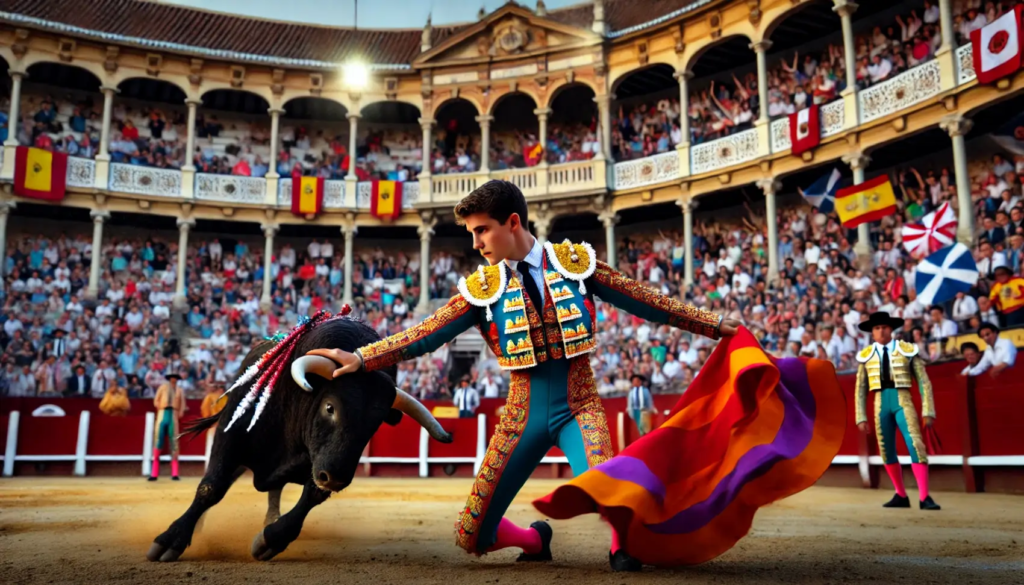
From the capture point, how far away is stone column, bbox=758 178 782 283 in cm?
1708

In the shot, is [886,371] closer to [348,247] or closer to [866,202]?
[866,202]

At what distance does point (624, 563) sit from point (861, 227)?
14.0m

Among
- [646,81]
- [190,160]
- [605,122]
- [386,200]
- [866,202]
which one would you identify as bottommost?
[866,202]

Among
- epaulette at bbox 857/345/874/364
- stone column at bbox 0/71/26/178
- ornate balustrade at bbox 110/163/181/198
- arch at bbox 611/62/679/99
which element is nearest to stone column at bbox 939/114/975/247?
arch at bbox 611/62/679/99

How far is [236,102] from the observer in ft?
76.1

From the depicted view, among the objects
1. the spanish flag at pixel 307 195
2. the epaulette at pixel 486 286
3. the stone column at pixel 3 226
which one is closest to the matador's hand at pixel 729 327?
the epaulette at pixel 486 286

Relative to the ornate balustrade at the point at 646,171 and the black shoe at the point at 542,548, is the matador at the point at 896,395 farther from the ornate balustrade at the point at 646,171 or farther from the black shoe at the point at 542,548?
the ornate balustrade at the point at 646,171

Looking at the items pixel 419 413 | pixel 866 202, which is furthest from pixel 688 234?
pixel 419 413

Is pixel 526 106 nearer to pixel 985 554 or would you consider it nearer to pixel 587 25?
pixel 587 25

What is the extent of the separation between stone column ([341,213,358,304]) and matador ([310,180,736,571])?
17945mm

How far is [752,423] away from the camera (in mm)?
2902

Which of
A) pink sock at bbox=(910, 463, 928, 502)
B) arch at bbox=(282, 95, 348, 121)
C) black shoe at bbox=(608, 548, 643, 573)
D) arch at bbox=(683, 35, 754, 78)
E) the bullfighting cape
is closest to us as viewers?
the bullfighting cape

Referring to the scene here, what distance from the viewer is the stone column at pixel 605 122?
20625 mm

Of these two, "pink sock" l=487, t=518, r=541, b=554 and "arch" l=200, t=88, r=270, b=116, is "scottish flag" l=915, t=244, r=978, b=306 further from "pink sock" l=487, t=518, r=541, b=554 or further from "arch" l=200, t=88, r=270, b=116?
"arch" l=200, t=88, r=270, b=116
